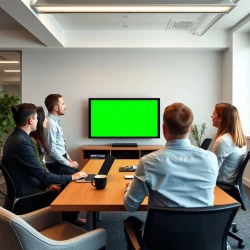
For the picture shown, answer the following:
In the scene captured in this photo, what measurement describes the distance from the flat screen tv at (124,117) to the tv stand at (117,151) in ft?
1.07

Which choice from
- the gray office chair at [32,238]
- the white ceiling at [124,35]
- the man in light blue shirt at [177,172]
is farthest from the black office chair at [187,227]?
the white ceiling at [124,35]

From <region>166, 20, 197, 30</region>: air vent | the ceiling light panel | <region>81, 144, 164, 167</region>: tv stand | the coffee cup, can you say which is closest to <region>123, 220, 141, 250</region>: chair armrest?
the coffee cup

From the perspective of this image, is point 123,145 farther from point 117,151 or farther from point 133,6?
point 133,6

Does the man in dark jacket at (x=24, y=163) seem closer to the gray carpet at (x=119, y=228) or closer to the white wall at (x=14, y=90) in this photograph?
the gray carpet at (x=119, y=228)

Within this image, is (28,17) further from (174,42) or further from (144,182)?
(144,182)

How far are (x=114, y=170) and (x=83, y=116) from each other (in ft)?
10.2

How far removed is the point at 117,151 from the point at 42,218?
3.31 meters

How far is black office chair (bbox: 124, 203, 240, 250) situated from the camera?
111 centimetres

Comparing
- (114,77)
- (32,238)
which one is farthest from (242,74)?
(32,238)

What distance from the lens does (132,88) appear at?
17.6 feet

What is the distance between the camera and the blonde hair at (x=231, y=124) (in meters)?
2.35

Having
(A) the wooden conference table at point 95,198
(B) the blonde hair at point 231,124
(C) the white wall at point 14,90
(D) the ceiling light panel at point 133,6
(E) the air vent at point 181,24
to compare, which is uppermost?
(E) the air vent at point 181,24

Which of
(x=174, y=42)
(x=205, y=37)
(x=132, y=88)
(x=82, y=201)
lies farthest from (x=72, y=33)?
(x=82, y=201)

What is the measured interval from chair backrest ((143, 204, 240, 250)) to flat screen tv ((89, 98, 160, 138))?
13.2 ft
